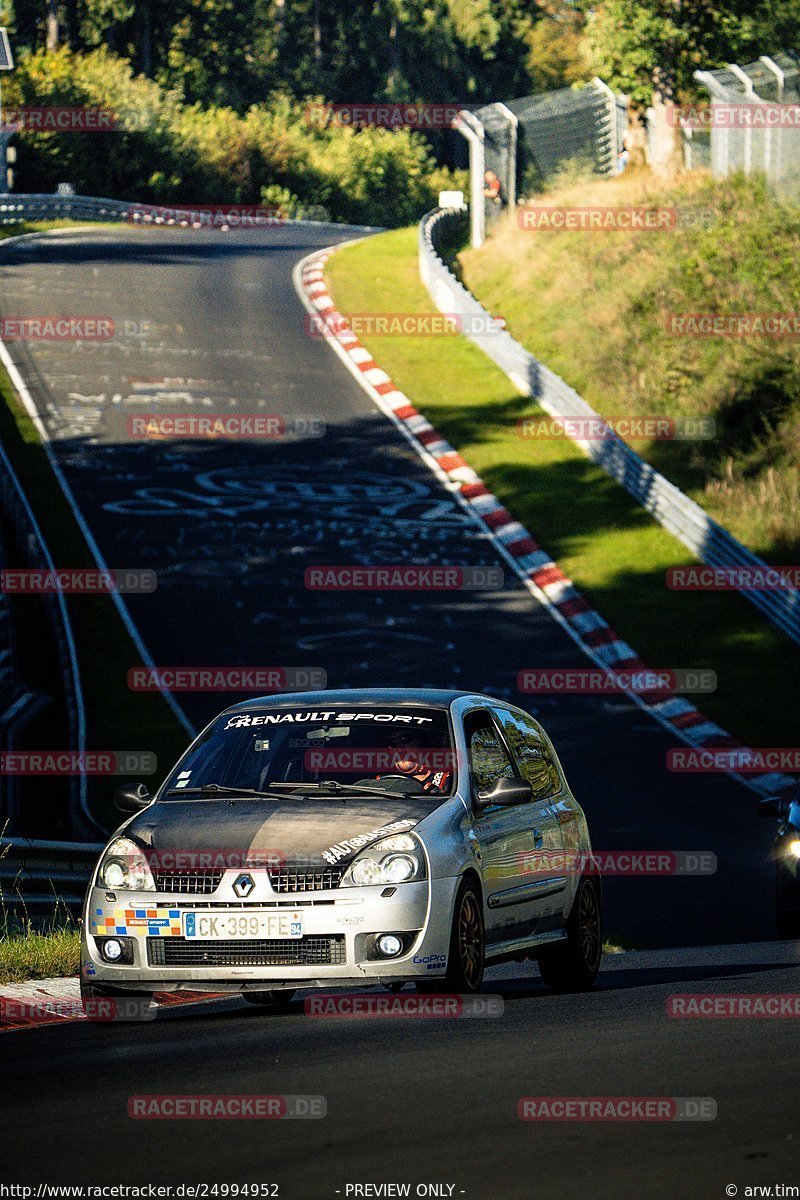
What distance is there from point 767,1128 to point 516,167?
146 ft

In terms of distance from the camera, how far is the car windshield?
31.2ft

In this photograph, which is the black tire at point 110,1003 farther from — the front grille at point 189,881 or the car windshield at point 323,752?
the car windshield at point 323,752

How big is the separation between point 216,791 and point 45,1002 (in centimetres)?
138

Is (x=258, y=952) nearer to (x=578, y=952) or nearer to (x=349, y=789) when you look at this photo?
(x=349, y=789)

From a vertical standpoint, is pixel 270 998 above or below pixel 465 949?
below

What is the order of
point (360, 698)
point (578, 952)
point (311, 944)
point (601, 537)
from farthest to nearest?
point (601, 537) < point (578, 952) < point (360, 698) < point (311, 944)

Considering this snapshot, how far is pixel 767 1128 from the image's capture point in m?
6.13

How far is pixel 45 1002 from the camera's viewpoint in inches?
374

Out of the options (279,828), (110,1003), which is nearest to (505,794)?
A: (279,828)

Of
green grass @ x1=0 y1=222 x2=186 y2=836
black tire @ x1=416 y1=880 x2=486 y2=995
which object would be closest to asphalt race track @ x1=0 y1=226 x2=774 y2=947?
green grass @ x1=0 y1=222 x2=186 y2=836

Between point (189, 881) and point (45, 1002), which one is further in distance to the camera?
point (45, 1002)

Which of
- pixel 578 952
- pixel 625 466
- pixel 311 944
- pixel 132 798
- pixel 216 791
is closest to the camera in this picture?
pixel 311 944

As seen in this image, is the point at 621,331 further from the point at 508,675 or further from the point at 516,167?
the point at 508,675

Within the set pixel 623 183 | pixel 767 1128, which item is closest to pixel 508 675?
pixel 767 1128
